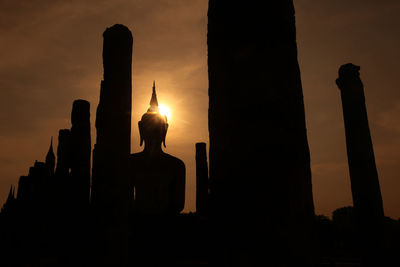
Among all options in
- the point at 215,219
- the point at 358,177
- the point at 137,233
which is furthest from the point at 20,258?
the point at 215,219

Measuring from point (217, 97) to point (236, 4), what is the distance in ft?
2.38

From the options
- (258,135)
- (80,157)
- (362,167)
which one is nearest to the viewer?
(258,135)

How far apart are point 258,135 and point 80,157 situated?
885 centimetres

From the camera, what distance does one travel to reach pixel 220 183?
256 cm

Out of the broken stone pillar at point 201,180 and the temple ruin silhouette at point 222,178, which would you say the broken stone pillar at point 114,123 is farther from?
the broken stone pillar at point 201,180

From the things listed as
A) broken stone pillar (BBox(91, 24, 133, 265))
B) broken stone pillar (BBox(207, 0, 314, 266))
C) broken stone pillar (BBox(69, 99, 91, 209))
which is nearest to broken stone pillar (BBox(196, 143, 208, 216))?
broken stone pillar (BBox(69, 99, 91, 209))

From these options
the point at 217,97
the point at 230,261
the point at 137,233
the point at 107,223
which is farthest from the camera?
the point at 137,233

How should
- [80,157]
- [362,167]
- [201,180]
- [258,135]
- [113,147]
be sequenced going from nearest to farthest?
[258,135], [113,147], [362,167], [80,157], [201,180]

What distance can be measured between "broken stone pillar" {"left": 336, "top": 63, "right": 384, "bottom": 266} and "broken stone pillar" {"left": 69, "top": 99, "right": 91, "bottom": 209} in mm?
7122

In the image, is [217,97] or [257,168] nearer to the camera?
[257,168]

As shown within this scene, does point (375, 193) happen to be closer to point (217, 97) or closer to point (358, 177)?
point (358, 177)

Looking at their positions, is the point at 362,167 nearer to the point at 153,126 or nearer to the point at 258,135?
the point at 258,135

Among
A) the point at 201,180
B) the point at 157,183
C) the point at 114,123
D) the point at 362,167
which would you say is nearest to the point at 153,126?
the point at 157,183

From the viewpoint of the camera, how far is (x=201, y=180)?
16.5 metres
